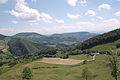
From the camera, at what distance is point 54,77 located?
364ft

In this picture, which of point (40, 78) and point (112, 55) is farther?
point (40, 78)

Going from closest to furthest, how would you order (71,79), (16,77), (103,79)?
(103,79) < (71,79) < (16,77)

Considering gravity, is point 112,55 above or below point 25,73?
above

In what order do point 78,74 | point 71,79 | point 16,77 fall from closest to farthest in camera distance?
point 71,79
point 78,74
point 16,77

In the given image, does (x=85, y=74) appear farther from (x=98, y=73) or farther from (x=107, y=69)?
(x=107, y=69)

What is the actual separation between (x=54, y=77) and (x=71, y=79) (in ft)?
34.5

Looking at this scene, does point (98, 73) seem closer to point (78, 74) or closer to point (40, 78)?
point (78, 74)

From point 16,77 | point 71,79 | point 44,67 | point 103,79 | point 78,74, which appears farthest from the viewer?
point 44,67

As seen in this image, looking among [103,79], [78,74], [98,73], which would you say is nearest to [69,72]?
[78,74]

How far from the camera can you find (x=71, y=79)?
10631cm

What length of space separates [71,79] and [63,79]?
4.45 meters

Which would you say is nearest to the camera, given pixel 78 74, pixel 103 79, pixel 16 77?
pixel 103 79

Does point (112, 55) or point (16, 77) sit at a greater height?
point (112, 55)

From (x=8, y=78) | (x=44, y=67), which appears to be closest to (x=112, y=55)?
(x=8, y=78)
